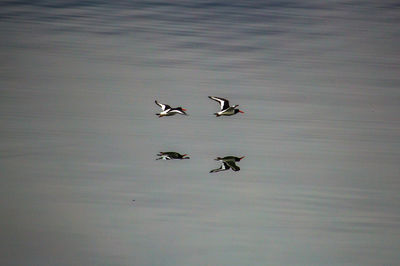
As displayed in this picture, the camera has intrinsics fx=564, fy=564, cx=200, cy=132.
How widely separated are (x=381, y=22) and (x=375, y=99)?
355 centimetres

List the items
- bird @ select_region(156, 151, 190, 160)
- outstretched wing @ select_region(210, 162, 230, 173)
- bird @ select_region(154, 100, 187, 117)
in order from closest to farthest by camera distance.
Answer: outstretched wing @ select_region(210, 162, 230, 173) → bird @ select_region(156, 151, 190, 160) → bird @ select_region(154, 100, 187, 117)

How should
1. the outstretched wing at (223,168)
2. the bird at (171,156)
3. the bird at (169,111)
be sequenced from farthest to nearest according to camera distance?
the bird at (169,111) → the bird at (171,156) → the outstretched wing at (223,168)

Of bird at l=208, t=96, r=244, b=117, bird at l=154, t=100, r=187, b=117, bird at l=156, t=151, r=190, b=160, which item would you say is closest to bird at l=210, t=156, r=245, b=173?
bird at l=156, t=151, r=190, b=160

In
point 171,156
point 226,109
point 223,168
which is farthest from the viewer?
point 226,109

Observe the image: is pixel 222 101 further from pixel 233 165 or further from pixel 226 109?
pixel 233 165

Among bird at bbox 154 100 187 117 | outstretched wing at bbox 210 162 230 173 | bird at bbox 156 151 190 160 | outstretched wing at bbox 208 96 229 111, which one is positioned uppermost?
outstretched wing at bbox 208 96 229 111

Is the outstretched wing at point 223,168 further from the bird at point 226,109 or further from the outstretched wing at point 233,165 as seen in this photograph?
the bird at point 226,109

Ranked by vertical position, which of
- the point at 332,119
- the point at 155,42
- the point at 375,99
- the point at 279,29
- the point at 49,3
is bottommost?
the point at 332,119

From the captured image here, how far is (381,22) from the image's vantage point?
11.0 metres

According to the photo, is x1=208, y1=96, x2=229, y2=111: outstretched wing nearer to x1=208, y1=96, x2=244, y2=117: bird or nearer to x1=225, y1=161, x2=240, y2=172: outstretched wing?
x1=208, y1=96, x2=244, y2=117: bird

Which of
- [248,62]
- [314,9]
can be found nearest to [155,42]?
[248,62]

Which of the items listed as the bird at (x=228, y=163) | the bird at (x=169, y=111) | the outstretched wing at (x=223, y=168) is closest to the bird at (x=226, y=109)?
the bird at (x=169, y=111)

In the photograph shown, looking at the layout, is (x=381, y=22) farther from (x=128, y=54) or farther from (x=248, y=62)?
(x=128, y=54)

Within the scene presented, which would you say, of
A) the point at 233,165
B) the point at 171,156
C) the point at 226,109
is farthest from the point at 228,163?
the point at 226,109
